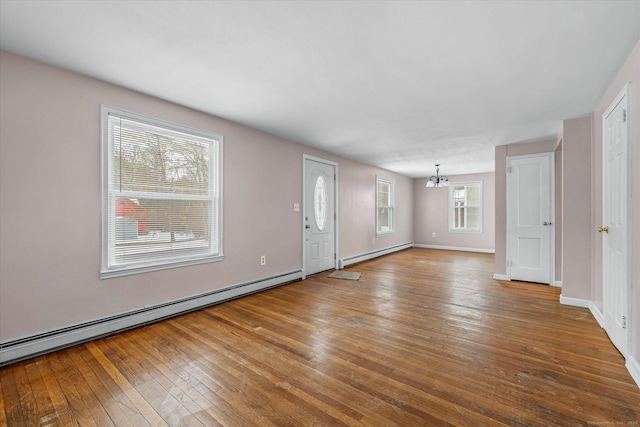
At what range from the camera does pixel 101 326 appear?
8.25 ft

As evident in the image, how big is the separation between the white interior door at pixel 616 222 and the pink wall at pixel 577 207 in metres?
0.73

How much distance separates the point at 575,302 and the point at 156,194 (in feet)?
17.1

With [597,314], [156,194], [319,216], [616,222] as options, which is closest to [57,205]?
[156,194]

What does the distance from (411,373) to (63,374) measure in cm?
253

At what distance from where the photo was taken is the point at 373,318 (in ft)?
9.86

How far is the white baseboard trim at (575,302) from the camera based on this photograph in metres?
3.34

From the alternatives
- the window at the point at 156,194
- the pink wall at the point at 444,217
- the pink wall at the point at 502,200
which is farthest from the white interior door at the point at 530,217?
the window at the point at 156,194

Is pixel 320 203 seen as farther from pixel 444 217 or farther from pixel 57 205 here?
pixel 444 217

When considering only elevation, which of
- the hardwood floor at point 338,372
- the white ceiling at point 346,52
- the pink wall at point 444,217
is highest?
the white ceiling at point 346,52

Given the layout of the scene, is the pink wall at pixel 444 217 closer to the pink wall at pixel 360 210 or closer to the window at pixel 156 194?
the pink wall at pixel 360 210

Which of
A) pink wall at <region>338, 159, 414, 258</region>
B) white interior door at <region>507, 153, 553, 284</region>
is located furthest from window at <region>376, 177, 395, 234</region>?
white interior door at <region>507, 153, 553, 284</region>

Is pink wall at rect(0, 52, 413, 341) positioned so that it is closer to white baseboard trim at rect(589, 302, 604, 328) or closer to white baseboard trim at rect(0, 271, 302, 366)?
white baseboard trim at rect(0, 271, 302, 366)

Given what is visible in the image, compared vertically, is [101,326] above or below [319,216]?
below

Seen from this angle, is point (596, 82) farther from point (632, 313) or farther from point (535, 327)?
point (535, 327)
